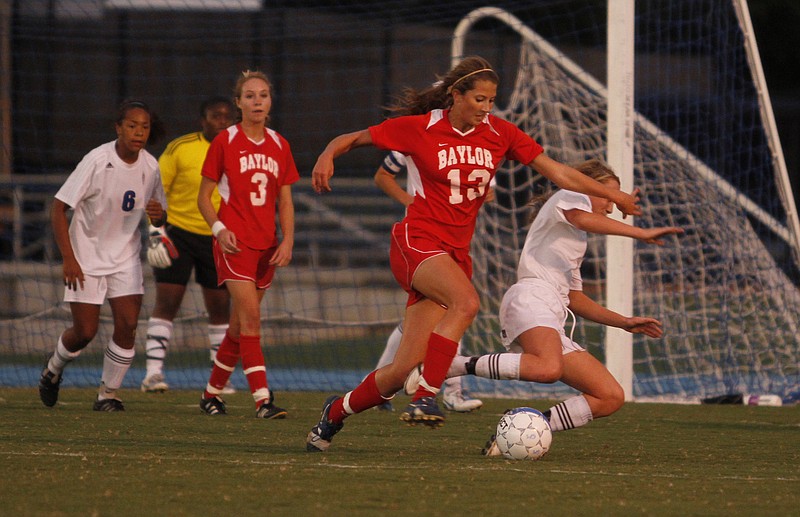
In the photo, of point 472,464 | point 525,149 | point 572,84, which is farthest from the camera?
point 572,84

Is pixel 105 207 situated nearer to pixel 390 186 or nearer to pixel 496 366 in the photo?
pixel 390 186

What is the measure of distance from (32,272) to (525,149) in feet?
35.2

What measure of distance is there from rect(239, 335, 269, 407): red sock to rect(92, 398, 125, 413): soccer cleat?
0.98 metres

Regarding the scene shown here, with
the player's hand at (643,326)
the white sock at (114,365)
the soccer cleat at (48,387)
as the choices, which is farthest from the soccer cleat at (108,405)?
the player's hand at (643,326)

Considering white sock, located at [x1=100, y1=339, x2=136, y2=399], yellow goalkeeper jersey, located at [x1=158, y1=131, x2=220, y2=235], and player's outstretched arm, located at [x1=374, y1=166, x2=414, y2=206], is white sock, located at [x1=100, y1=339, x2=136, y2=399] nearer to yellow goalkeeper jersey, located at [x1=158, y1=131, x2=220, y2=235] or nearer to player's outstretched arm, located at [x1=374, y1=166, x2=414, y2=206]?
yellow goalkeeper jersey, located at [x1=158, y1=131, x2=220, y2=235]

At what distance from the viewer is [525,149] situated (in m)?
5.99

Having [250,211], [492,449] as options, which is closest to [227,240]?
[250,211]

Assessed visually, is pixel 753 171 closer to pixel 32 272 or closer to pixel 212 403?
pixel 212 403

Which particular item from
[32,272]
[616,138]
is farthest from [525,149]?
[32,272]

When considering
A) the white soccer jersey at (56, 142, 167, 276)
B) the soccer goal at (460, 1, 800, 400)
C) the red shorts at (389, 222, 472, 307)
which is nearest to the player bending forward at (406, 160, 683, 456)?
the red shorts at (389, 222, 472, 307)

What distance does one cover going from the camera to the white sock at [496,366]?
572 cm

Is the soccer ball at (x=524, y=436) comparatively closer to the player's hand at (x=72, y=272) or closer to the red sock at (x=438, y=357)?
the red sock at (x=438, y=357)

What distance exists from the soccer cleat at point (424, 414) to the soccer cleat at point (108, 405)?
306 cm

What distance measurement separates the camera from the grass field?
4352 mm
